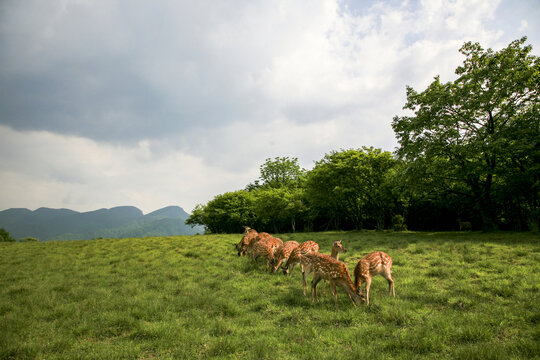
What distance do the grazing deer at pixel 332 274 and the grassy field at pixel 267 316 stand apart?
331 millimetres

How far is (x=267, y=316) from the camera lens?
265 inches

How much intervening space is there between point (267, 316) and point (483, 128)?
2727 centimetres

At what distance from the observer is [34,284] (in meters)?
10.2

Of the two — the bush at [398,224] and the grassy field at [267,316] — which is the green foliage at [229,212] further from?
the grassy field at [267,316]

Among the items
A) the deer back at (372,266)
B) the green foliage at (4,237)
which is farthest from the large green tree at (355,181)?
the green foliage at (4,237)

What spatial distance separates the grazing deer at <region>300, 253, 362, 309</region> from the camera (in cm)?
721

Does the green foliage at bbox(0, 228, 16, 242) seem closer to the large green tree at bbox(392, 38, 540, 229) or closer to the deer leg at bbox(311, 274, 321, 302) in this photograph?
→ the deer leg at bbox(311, 274, 321, 302)

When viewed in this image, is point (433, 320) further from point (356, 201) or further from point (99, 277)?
point (356, 201)

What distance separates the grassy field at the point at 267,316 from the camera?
488 cm

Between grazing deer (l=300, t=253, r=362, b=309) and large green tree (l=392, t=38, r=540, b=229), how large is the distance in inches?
778

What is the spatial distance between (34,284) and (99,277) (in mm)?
2232

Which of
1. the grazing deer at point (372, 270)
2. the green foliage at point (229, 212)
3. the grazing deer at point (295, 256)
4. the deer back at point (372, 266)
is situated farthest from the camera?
the green foliage at point (229, 212)

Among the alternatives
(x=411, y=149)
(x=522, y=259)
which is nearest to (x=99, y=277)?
(x=522, y=259)

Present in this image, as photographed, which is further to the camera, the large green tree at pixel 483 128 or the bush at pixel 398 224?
the bush at pixel 398 224
